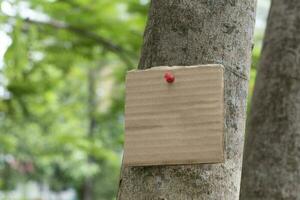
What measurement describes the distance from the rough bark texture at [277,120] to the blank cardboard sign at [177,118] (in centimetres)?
94

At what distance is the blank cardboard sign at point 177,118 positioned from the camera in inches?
52.6

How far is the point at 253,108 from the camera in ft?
7.88

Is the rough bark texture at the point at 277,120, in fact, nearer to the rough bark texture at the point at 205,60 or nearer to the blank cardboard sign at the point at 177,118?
the rough bark texture at the point at 205,60

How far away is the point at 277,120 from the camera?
7.42 ft

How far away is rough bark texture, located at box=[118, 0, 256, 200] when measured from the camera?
1365 mm

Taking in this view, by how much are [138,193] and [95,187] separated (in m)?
21.0

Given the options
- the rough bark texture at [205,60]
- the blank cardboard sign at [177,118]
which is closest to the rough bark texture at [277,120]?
the rough bark texture at [205,60]

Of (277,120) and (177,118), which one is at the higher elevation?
(277,120)

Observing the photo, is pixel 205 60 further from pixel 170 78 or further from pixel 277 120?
pixel 277 120

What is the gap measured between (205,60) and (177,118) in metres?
0.17

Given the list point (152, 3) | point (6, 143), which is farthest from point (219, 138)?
point (6, 143)

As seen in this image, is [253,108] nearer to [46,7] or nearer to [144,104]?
[144,104]

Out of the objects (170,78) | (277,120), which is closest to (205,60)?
(170,78)

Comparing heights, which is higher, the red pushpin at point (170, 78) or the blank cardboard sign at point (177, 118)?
the red pushpin at point (170, 78)
